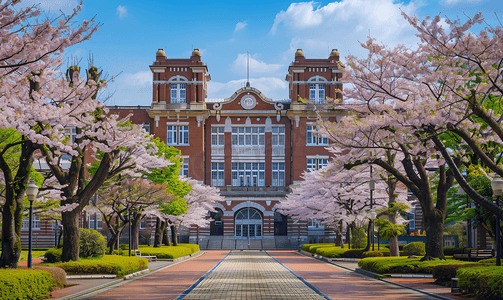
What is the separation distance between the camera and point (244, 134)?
64.1 metres

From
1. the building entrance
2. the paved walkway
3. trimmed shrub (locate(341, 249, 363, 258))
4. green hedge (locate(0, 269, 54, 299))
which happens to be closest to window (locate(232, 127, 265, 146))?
the building entrance

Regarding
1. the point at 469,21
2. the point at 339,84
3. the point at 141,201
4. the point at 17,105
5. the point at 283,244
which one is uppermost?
the point at 339,84

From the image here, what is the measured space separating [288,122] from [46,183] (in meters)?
41.6

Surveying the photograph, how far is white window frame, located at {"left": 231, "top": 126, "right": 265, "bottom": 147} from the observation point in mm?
64125

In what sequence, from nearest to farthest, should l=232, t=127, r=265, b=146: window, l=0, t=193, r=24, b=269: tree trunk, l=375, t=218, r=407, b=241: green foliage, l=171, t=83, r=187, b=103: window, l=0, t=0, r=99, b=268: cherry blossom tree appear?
l=0, t=0, r=99, b=268: cherry blossom tree < l=0, t=193, r=24, b=269: tree trunk < l=375, t=218, r=407, b=241: green foliage < l=171, t=83, r=187, b=103: window < l=232, t=127, r=265, b=146: window

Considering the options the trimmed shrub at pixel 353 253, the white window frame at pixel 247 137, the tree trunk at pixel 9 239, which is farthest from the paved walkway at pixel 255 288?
the white window frame at pixel 247 137

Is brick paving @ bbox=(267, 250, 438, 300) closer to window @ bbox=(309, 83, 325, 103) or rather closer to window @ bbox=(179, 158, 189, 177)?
window @ bbox=(179, 158, 189, 177)

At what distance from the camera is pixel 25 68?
1423 cm

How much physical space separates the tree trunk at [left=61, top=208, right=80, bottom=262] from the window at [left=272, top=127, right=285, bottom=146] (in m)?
45.6

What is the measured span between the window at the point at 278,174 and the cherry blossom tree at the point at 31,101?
47.3 m

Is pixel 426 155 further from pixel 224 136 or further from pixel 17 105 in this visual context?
pixel 224 136

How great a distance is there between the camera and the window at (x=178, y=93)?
6353 cm

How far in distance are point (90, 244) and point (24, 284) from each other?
9.85 metres

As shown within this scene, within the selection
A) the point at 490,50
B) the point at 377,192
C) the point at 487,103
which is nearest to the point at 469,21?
the point at 490,50
